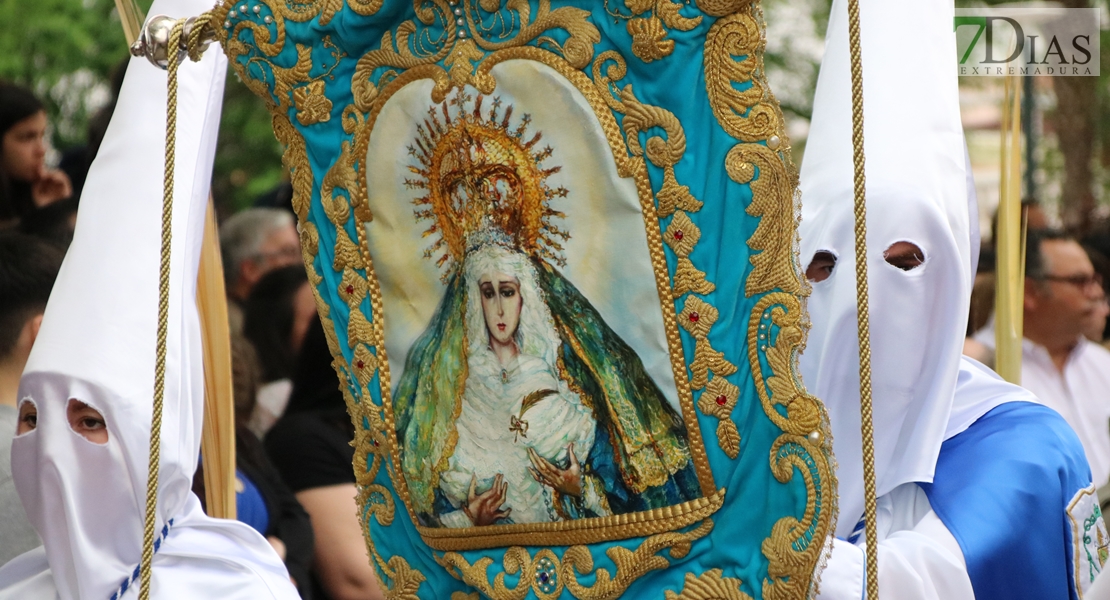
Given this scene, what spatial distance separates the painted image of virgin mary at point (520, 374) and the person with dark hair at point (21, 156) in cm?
244

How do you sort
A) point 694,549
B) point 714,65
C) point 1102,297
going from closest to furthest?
point 714,65, point 694,549, point 1102,297

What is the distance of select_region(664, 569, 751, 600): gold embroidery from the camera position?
6.13ft

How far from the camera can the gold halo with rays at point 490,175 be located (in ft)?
6.34

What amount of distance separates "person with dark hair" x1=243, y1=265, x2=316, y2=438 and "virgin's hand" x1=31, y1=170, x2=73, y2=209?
0.82 meters

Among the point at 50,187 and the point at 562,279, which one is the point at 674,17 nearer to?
the point at 562,279

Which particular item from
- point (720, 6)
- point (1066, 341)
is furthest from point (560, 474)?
point (1066, 341)

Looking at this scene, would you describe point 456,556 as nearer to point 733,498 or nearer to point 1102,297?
point 733,498

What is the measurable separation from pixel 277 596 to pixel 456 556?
1.44 ft

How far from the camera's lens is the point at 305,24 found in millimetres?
2027

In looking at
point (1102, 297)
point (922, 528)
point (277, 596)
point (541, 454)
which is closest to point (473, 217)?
point (541, 454)

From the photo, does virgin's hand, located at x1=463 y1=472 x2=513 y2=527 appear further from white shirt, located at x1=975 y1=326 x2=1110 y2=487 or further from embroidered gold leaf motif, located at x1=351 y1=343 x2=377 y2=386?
white shirt, located at x1=975 y1=326 x2=1110 y2=487

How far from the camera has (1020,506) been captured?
94.0 inches

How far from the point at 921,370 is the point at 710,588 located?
2.48 feet

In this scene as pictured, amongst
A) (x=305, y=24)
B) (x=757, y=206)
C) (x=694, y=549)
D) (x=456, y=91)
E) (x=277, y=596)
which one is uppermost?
(x=305, y=24)
